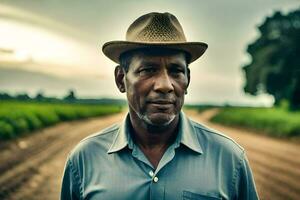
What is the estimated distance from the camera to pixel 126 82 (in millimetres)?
2184

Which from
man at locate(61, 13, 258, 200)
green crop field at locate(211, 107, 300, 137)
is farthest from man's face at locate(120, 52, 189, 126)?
green crop field at locate(211, 107, 300, 137)

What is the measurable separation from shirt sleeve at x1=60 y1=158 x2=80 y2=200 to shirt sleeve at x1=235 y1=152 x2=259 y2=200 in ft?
2.06

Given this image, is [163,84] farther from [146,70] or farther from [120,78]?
[120,78]

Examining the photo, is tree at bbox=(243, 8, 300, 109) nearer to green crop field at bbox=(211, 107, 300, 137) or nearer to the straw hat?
green crop field at bbox=(211, 107, 300, 137)

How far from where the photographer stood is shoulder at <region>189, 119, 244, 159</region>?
2.12m

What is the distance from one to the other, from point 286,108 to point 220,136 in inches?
692

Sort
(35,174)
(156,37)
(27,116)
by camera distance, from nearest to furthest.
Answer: (156,37)
(35,174)
(27,116)

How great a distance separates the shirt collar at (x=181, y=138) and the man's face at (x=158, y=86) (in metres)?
0.11

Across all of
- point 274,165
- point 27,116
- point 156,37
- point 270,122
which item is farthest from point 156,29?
point 270,122

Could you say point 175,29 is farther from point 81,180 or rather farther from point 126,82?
point 81,180

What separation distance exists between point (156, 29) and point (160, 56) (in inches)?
5.3

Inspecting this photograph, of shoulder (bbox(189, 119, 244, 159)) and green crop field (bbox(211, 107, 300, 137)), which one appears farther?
green crop field (bbox(211, 107, 300, 137))

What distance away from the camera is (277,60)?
76.8ft

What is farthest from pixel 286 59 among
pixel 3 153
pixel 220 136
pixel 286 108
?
pixel 220 136
